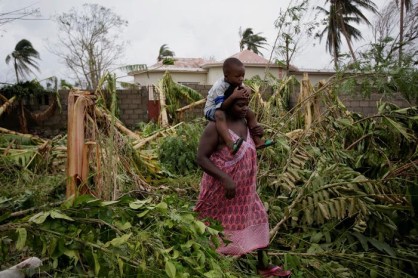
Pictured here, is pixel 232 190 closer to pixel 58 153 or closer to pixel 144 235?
pixel 144 235

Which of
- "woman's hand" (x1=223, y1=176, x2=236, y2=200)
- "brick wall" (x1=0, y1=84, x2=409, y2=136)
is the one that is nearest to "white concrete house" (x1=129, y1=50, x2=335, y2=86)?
"brick wall" (x1=0, y1=84, x2=409, y2=136)

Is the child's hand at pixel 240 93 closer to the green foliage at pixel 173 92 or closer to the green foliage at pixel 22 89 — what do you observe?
the green foliage at pixel 173 92

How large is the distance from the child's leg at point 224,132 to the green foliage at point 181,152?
8.41ft

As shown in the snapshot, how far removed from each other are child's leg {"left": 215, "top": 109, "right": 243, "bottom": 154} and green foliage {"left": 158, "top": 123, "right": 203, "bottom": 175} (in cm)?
256

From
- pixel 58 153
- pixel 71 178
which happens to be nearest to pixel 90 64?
pixel 58 153

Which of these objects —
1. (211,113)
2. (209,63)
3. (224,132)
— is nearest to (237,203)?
(224,132)

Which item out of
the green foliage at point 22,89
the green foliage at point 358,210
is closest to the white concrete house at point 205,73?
the green foliage at point 22,89

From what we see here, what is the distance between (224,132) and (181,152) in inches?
112

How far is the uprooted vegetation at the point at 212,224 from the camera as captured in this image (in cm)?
145

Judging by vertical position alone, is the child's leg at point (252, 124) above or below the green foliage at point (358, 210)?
above

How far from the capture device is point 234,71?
2066 millimetres

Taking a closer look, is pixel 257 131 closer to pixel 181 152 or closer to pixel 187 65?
pixel 181 152

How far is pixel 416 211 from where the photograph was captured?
246 centimetres

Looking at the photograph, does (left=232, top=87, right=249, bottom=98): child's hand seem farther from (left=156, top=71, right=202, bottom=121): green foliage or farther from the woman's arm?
(left=156, top=71, right=202, bottom=121): green foliage
